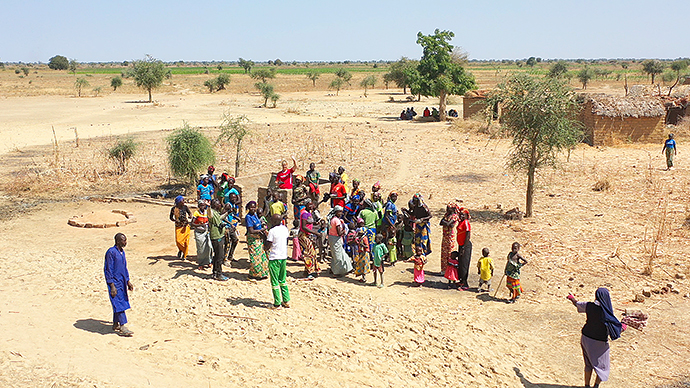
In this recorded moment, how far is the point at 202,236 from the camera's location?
9969 millimetres

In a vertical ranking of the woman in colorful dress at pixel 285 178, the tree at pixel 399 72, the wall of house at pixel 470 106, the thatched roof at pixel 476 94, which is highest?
the tree at pixel 399 72

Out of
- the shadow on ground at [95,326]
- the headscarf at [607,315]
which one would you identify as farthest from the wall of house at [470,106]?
the shadow on ground at [95,326]

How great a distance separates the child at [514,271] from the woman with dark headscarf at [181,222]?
5.69m

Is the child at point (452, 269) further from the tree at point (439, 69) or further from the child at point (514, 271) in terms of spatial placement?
the tree at point (439, 69)

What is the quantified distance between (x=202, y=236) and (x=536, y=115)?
7847 millimetres

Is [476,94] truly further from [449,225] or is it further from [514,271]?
[514,271]

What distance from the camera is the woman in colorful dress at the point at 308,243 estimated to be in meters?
9.69

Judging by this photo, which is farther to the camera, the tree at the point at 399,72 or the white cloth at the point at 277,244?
the tree at the point at 399,72

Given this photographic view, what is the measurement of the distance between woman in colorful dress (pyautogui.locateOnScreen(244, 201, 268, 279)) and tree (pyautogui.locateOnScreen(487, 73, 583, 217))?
7.02 meters

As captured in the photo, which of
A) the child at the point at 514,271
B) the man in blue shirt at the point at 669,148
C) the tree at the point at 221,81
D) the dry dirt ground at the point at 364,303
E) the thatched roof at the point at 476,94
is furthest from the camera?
the tree at the point at 221,81

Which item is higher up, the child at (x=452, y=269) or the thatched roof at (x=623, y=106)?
the thatched roof at (x=623, y=106)

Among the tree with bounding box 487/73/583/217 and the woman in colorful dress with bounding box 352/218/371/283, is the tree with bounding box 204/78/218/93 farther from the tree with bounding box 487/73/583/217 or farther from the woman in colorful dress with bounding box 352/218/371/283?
the woman in colorful dress with bounding box 352/218/371/283

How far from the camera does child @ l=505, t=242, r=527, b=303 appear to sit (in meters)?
8.88

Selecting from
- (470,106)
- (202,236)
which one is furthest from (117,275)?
(470,106)
